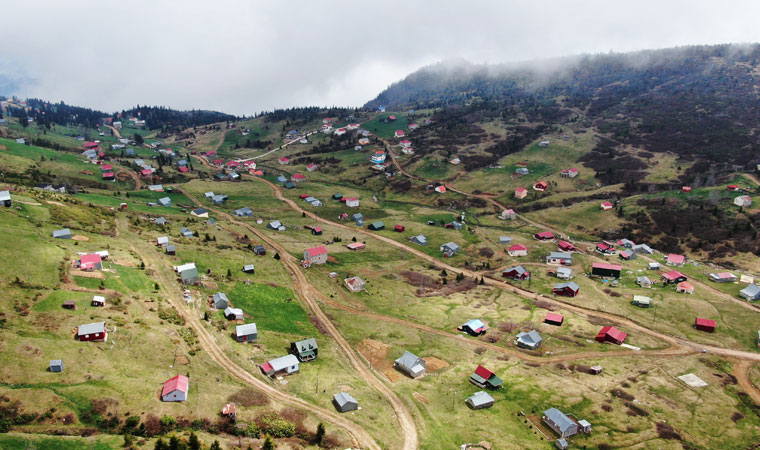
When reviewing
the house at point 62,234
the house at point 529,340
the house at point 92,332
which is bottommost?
the house at point 529,340

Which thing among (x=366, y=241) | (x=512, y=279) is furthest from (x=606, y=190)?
(x=366, y=241)

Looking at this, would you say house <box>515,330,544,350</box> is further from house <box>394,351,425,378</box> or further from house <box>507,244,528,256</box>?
house <box>507,244,528,256</box>

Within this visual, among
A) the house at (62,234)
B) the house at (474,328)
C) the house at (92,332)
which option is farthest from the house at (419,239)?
the house at (92,332)

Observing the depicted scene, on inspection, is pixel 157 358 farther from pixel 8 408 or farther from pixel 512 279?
pixel 512 279

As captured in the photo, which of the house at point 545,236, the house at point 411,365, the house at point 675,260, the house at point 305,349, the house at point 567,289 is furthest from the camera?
the house at point 545,236

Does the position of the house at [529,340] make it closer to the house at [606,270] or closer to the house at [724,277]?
the house at [606,270]

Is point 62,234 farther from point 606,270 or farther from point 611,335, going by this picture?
point 606,270
